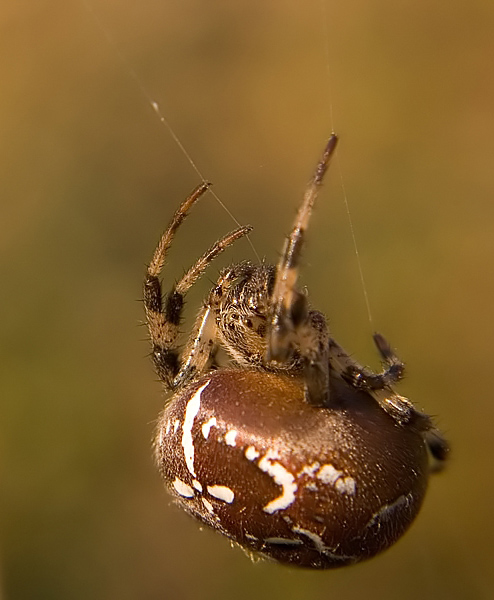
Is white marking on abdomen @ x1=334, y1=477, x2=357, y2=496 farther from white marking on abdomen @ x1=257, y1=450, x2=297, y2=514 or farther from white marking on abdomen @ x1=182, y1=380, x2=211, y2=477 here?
white marking on abdomen @ x1=182, y1=380, x2=211, y2=477

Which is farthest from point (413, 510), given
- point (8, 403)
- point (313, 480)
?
point (8, 403)

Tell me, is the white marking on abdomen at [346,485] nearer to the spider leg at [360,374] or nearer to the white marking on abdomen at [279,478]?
the white marking on abdomen at [279,478]

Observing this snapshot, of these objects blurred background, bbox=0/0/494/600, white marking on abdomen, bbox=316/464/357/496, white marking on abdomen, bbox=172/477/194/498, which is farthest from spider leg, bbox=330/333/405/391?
blurred background, bbox=0/0/494/600

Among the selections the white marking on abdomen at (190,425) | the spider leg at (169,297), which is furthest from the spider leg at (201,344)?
the white marking on abdomen at (190,425)

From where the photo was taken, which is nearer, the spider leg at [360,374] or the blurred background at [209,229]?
the spider leg at [360,374]

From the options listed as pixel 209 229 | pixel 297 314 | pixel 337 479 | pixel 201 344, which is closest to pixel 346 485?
pixel 337 479

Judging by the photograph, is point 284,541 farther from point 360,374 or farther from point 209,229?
point 209,229

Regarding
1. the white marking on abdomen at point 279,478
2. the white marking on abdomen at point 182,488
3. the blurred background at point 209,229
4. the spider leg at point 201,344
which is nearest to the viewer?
the white marking on abdomen at point 279,478
